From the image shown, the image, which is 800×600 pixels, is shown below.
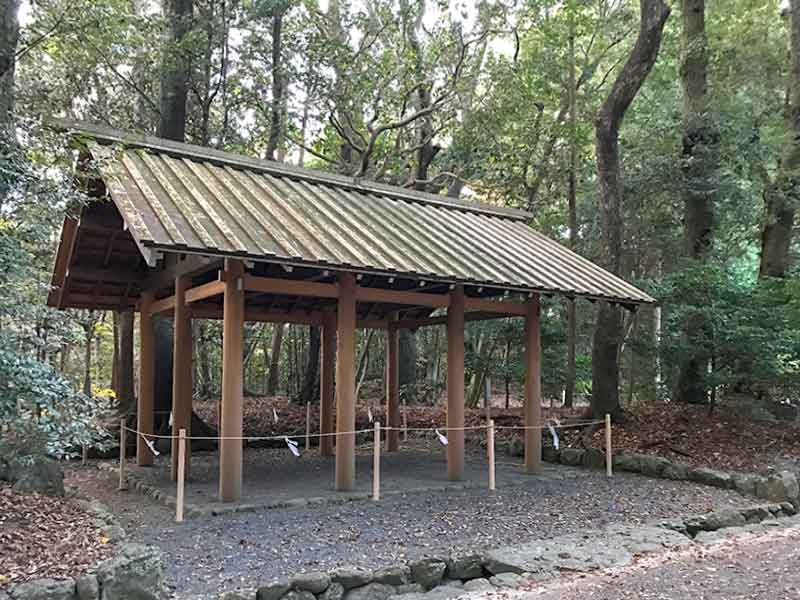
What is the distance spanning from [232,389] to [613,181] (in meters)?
8.75

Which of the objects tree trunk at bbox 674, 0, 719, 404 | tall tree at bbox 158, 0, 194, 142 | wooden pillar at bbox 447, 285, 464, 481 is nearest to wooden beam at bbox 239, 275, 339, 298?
wooden pillar at bbox 447, 285, 464, 481

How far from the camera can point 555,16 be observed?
16359 millimetres

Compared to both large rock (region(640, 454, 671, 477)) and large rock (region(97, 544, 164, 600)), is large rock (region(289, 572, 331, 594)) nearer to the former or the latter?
large rock (region(97, 544, 164, 600))

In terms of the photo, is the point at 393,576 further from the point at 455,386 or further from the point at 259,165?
the point at 259,165

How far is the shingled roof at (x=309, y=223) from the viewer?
6.81 meters

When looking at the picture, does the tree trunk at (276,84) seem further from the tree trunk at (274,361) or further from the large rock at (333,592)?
the large rock at (333,592)

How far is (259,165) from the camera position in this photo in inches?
386

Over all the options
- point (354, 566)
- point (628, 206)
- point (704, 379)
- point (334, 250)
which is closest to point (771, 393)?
point (704, 379)

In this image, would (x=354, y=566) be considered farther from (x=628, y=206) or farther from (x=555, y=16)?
(x=555, y=16)

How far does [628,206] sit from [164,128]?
1159 centimetres

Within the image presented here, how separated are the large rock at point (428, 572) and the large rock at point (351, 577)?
0.45 metres

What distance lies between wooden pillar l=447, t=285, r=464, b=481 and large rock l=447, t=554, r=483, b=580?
140 inches

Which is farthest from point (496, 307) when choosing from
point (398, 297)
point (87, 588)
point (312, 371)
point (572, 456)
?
point (312, 371)

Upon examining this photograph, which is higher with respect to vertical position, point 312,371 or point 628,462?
point 312,371
